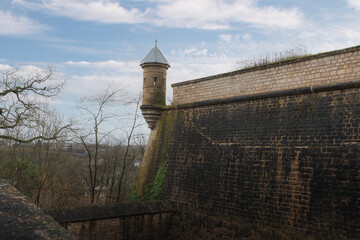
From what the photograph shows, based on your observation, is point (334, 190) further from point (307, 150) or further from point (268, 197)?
point (268, 197)

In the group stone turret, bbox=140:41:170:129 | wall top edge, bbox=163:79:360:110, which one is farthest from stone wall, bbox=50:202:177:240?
stone turret, bbox=140:41:170:129

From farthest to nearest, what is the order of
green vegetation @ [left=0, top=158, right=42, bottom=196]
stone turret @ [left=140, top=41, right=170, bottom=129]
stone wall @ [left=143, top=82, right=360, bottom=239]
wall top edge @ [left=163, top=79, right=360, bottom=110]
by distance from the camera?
green vegetation @ [left=0, top=158, right=42, bottom=196] → stone turret @ [left=140, top=41, right=170, bottom=129] → wall top edge @ [left=163, top=79, right=360, bottom=110] → stone wall @ [left=143, top=82, right=360, bottom=239]

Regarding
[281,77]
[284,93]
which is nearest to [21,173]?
[281,77]

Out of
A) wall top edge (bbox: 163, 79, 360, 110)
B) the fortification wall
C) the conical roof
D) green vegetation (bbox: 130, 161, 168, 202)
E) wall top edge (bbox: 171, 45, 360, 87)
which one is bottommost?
green vegetation (bbox: 130, 161, 168, 202)

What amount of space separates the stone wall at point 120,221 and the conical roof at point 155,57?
624cm

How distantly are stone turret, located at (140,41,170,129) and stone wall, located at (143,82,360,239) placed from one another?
7.59ft

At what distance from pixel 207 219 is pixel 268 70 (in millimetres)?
5239

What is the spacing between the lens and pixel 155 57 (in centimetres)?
1405

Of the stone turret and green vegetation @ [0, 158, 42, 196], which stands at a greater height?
the stone turret

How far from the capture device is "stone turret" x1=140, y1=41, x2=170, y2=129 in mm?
13844

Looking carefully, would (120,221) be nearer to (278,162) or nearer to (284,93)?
(278,162)

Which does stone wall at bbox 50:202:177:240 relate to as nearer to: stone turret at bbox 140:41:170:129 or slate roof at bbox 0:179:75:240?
slate roof at bbox 0:179:75:240

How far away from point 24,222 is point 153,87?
975 centimetres

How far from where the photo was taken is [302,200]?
8.09 metres
